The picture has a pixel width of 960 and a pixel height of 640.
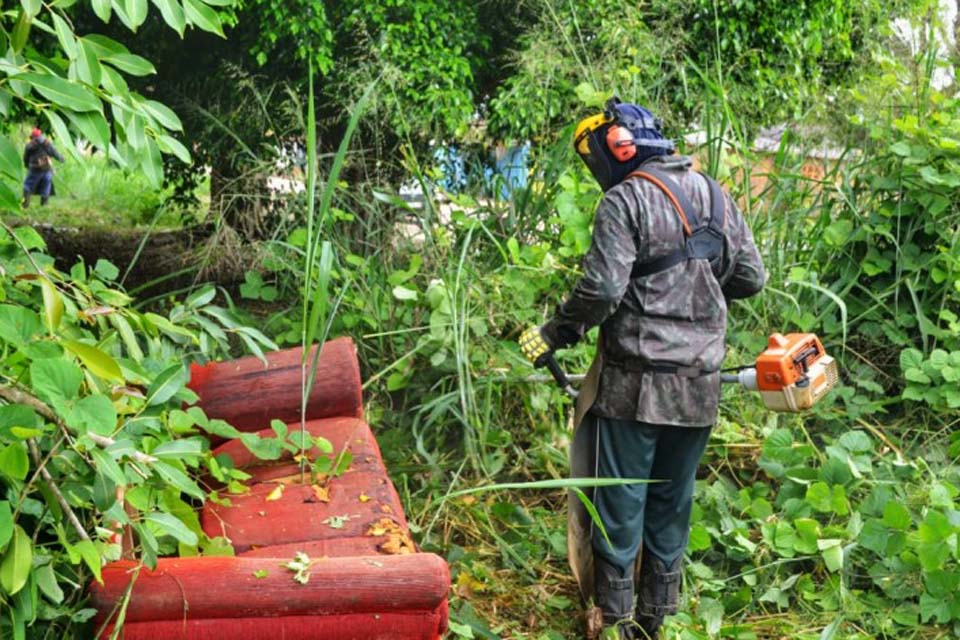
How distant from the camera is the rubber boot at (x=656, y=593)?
4.22m

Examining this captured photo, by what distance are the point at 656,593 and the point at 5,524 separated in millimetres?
2584

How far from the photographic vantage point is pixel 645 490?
4035 mm

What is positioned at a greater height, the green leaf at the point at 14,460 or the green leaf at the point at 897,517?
the green leaf at the point at 14,460

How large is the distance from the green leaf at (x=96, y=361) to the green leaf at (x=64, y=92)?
46 cm

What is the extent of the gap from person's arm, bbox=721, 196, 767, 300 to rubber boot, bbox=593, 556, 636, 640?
1.05 m

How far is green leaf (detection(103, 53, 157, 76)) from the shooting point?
256cm

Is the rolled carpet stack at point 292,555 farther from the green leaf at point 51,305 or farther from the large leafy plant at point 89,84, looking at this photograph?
the large leafy plant at point 89,84

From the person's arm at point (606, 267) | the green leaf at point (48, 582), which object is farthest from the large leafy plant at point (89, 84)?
the person's arm at point (606, 267)

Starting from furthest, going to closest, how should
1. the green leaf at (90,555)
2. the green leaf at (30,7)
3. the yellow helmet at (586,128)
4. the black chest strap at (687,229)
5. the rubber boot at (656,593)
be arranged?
the rubber boot at (656,593)
the yellow helmet at (586,128)
the black chest strap at (687,229)
the green leaf at (90,555)
the green leaf at (30,7)

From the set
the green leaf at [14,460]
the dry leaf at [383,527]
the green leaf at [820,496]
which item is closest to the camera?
the green leaf at [14,460]

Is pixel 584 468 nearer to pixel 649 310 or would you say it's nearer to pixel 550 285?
pixel 649 310

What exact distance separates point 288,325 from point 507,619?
1.93 meters

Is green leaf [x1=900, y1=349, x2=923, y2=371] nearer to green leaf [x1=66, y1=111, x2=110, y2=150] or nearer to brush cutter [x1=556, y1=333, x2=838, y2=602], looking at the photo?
brush cutter [x1=556, y1=333, x2=838, y2=602]

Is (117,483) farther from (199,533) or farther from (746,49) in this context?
(746,49)
